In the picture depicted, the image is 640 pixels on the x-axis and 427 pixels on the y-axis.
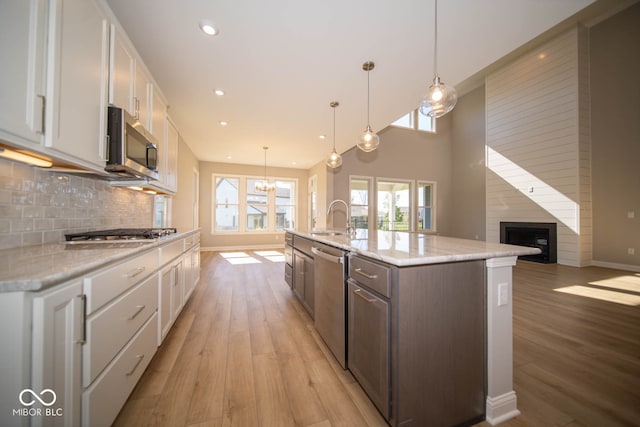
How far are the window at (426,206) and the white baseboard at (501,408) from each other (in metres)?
7.10

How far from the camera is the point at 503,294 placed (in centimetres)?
125

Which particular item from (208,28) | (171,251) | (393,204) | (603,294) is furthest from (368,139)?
(393,204)

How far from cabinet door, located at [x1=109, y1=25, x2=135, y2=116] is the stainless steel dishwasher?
6.46ft

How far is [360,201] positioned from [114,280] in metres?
6.57

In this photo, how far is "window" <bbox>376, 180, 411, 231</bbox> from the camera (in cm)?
750

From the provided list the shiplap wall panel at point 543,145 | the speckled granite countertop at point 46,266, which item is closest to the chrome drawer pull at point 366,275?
the speckled granite countertop at point 46,266

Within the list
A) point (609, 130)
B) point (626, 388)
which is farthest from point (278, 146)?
point (609, 130)

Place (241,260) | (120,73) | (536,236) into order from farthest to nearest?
(241,260) < (536,236) < (120,73)

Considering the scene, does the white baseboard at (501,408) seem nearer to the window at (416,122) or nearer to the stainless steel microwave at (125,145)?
the stainless steel microwave at (125,145)

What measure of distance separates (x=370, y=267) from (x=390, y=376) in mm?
522

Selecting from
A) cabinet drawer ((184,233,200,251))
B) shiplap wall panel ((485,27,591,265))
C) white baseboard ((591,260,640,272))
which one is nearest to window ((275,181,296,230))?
cabinet drawer ((184,233,200,251))

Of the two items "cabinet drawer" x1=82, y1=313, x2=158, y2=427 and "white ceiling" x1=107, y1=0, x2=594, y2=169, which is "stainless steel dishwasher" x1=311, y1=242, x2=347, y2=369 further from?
"white ceiling" x1=107, y1=0, x2=594, y2=169

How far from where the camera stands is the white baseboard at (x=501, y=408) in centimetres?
123

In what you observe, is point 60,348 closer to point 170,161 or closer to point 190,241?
point 190,241
